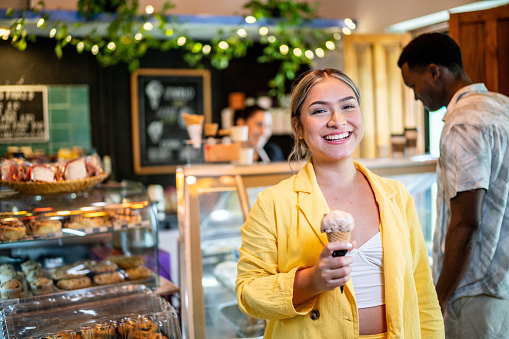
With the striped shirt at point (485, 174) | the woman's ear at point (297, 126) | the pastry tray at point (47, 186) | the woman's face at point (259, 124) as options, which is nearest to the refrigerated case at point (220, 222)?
→ the pastry tray at point (47, 186)

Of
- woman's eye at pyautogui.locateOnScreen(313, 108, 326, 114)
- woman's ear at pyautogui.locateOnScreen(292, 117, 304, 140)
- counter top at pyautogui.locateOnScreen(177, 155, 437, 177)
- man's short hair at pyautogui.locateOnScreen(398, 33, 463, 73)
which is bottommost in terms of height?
counter top at pyautogui.locateOnScreen(177, 155, 437, 177)

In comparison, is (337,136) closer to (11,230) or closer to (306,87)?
(306,87)

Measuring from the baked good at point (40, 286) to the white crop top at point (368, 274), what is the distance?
1.57 metres

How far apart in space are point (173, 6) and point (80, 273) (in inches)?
119

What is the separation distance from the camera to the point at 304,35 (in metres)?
5.62

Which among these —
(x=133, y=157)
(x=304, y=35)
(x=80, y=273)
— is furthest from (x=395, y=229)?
(x=133, y=157)

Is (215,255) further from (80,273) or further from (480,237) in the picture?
(480,237)

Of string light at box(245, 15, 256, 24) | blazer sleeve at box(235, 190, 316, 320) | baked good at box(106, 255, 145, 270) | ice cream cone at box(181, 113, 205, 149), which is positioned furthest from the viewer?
string light at box(245, 15, 256, 24)

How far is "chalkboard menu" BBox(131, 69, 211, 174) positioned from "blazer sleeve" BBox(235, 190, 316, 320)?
449 centimetres

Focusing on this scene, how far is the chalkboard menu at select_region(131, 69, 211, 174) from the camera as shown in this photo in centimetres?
604

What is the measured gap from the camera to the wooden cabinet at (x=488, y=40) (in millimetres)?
2881

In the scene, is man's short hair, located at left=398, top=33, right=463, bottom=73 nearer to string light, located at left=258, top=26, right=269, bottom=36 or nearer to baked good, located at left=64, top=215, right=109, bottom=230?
baked good, located at left=64, top=215, right=109, bottom=230

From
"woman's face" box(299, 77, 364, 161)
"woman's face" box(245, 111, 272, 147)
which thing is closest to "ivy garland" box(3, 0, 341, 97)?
"woman's face" box(245, 111, 272, 147)

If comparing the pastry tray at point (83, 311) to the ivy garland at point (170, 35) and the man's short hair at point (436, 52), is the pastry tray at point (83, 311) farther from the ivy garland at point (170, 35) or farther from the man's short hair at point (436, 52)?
the ivy garland at point (170, 35)
